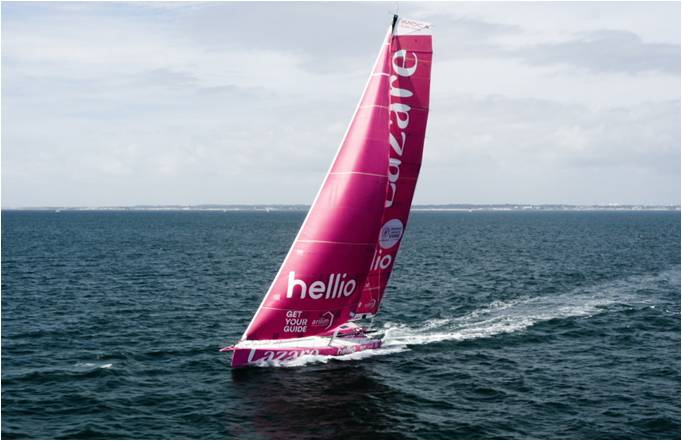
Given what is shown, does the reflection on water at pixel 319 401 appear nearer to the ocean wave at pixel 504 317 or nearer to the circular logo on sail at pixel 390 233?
the ocean wave at pixel 504 317

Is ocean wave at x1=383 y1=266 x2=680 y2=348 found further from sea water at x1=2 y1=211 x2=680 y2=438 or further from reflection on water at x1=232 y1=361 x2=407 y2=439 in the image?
reflection on water at x1=232 y1=361 x2=407 y2=439

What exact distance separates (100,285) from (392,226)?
3731 centimetres

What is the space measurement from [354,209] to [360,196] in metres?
0.76

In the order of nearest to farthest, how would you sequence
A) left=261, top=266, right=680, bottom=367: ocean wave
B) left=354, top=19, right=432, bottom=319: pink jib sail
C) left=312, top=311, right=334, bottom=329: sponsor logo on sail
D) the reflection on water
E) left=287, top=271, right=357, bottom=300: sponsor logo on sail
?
the reflection on water
left=354, top=19, right=432, bottom=319: pink jib sail
left=287, top=271, right=357, bottom=300: sponsor logo on sail
left=312, top=311, right=334, bottom=329: sponsor logo on sail
left=261, top=266, right=680, bottom=367: ocean wave

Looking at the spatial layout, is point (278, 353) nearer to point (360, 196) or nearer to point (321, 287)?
point (321, 287)

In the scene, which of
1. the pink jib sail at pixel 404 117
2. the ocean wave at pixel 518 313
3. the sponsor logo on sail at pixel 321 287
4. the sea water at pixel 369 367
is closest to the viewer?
the sea water at pixel 369 367

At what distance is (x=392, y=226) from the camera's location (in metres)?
33.1

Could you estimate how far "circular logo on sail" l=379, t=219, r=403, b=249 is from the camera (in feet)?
108

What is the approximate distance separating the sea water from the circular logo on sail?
656 cm

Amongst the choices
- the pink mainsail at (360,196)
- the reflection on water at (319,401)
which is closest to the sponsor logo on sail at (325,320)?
the pink mainsail at (360,196)

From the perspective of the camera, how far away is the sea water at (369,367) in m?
24.5

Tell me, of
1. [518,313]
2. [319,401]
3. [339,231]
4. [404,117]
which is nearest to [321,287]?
[339,231]

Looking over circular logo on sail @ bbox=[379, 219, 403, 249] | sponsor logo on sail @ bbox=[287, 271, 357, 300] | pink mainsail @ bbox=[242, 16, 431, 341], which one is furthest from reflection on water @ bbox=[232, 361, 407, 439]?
circular logo on sail @ bbox=[379, 219, 403, 249]

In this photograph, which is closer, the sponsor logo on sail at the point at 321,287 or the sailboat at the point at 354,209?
the sailboat at the point at 354,209
